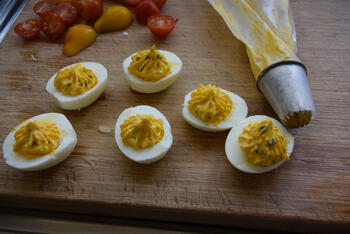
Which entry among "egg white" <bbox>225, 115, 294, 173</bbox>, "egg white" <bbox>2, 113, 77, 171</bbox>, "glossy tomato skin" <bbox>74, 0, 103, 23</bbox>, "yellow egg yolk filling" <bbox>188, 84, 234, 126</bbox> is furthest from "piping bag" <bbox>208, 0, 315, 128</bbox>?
"egg white" <bbox>2, 113, 77, 171</bbox>

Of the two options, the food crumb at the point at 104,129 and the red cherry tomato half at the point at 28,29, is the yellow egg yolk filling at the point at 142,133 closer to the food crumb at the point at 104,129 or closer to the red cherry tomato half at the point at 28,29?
the food crumb at the point at 104,129

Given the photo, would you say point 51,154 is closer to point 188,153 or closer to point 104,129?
point 104,129

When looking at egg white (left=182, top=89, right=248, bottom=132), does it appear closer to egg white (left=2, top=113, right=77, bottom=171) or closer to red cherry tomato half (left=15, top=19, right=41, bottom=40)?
egg white (left=2, top=113, right=77, bottom=171)

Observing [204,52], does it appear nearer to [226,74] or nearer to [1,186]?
[226,74]

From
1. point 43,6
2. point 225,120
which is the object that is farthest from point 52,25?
point 225,120

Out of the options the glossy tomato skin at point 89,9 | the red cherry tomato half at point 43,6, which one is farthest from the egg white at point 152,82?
the red cherry tomato half at point 43,6

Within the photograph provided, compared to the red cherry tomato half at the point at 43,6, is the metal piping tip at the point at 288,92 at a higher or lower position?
lower

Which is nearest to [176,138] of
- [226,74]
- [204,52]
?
[226,74]
